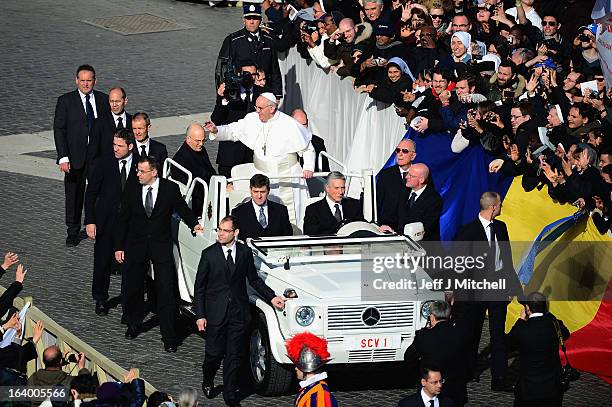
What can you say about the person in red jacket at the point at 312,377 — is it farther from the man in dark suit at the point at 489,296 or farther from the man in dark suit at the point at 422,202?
the man in dark suit at the point at 422,202

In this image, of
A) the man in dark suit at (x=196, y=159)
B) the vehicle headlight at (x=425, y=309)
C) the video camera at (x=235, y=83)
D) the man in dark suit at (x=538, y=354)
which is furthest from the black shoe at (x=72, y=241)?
the man in dark suit at (x=538, y=354)

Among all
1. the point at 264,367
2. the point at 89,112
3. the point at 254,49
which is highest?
the point at 254,49

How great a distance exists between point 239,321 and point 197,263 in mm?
1480

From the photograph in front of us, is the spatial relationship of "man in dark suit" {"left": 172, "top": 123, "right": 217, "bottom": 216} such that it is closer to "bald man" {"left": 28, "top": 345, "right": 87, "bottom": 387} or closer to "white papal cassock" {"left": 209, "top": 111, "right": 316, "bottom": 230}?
"white papal cassock" {"left": 209, "top": 111, "right": 316, "bottom": 230}

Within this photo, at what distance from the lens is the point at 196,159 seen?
54.3 feet

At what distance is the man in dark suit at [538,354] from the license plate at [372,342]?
120cm

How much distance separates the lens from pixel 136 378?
11.6 metres

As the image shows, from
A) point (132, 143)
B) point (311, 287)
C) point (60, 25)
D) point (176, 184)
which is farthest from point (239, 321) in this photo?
point (60, 25)

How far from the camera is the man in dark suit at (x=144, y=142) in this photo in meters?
16.8

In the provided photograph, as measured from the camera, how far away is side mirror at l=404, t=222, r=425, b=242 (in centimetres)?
1512

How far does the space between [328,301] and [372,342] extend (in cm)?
52

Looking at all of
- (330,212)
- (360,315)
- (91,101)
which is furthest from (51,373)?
(91,101)

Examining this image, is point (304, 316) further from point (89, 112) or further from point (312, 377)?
point (89, 112)

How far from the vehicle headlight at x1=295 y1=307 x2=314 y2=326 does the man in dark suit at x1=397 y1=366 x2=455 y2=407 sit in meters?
2.12
